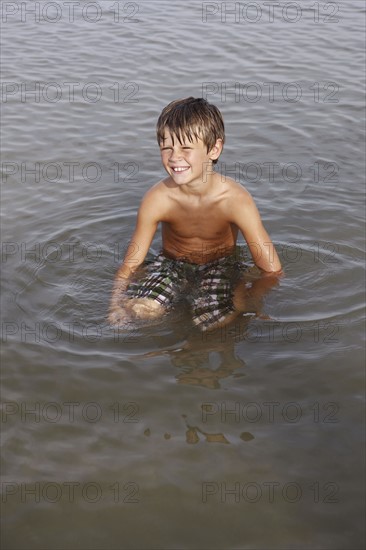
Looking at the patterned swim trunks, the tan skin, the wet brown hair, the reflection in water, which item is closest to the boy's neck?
the tan skin

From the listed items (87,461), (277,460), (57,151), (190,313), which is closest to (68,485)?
(87,461)

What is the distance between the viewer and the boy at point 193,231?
15.1 ft

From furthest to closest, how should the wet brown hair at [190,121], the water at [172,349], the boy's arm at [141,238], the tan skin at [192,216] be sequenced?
→ the boy's arm at [141,238], the tan skin at [192,216], the wet brown hair at [190,121], the water at [172,349]

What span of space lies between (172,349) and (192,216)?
39.8 inches

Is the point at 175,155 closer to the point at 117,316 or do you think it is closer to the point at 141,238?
the point at 141,238

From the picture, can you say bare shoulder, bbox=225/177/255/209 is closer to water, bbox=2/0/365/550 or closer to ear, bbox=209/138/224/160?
ear, bbox=209/138/224/160

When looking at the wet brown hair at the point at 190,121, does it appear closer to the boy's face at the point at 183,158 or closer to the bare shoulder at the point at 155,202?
the boy's face at the point at 183,158

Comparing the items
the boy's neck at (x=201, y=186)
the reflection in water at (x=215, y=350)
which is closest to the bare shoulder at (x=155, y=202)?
the boy's neck at (x=201, y=186)

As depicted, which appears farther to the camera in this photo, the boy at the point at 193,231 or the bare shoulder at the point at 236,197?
the bare shoulder at the point at 236,197

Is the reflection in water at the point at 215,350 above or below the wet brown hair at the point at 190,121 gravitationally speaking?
below

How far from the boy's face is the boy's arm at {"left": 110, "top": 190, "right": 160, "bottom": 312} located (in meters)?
0.32

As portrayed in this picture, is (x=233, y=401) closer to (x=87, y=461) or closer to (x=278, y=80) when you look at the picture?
(x=87, y=461)

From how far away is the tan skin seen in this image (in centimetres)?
464

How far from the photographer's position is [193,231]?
200 inches
